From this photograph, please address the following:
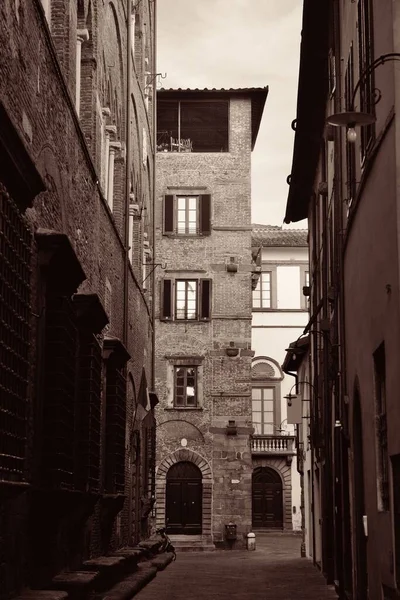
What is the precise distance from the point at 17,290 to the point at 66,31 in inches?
201

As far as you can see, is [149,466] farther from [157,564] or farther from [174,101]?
[174,101]

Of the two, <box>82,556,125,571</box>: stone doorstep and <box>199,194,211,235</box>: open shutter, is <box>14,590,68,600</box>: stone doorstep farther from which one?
<box>199,194,211,235</box>: open shutter

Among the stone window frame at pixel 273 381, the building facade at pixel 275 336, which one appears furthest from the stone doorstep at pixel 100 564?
the stone window frame at pixel 273 381

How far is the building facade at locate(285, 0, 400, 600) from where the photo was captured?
9148 millimetres

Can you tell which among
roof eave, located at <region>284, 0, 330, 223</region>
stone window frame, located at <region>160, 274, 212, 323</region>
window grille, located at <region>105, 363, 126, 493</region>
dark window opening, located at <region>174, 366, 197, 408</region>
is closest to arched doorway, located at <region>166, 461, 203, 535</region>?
dark window opening, located at <region>174, 366, 197, 408</region>

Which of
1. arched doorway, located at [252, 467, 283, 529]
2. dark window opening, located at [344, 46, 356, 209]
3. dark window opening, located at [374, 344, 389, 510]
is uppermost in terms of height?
dark window opening, located at [344, 46, 356, 209]

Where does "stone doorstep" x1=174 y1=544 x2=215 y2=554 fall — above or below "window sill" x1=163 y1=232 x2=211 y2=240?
below

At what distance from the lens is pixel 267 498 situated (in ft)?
162

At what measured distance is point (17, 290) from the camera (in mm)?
8805

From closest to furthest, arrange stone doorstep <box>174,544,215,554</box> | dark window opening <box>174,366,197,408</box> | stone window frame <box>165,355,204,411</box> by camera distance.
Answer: stone doorstep <box>174,544,215,554</box> < stone window frame <box>165,355,204,411</box> < dark window opening <box>174,366,197,408</box>

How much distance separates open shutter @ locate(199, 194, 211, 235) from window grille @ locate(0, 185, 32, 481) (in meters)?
28.6

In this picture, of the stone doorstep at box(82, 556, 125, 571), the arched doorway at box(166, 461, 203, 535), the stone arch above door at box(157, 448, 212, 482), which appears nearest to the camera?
the stone doorstep at box(82, 556, 125, 571)

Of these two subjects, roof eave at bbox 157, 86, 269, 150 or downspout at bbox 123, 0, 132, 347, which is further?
roof eave at bbox 157, 86, 269, 150

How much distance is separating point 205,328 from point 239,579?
57.1 feet
